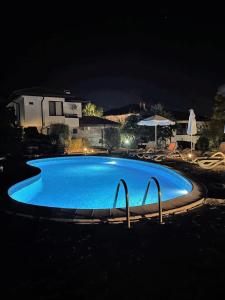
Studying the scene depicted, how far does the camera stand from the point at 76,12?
68.2 feet

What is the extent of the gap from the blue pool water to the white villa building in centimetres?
1071

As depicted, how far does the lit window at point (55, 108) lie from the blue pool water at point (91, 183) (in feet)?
37.9

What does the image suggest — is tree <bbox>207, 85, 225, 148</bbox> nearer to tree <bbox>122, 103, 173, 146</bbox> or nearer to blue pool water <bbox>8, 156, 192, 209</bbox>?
tree <bbox>122, 103, 173, 146</bbox>

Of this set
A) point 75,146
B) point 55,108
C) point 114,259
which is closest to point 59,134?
point 75,146

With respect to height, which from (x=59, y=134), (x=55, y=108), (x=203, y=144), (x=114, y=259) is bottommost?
(x=114, y=259)

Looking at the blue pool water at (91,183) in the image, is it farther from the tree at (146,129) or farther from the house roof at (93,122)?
the house roof at (93,122)

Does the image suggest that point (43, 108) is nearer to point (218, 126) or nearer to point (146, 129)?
point (146, 129)

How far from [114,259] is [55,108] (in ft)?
79.6

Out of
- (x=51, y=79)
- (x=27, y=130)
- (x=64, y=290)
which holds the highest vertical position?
(x=51, y=79)

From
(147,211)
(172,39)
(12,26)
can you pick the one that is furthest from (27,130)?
(147,211)

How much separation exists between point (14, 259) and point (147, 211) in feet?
9.21

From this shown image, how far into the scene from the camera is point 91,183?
11.0m

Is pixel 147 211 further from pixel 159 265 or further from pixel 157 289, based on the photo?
pixel 157 289

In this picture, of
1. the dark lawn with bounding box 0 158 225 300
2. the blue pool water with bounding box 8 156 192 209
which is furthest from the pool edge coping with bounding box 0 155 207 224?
the blue pool water with bounding box 8 156 192 209
